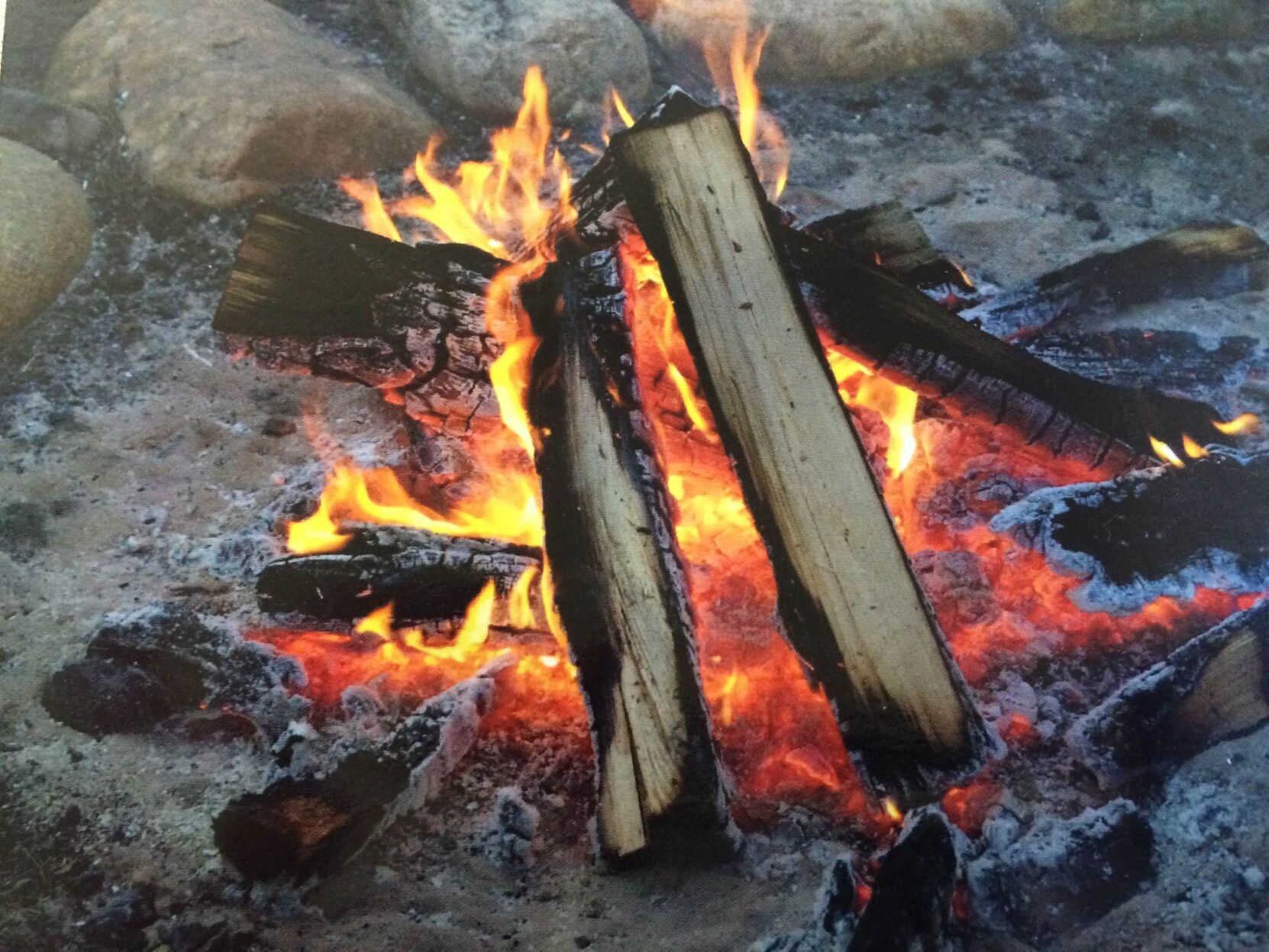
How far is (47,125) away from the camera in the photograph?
2723 millimetres

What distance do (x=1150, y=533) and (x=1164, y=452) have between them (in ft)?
0.92

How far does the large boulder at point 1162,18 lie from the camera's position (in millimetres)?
3498

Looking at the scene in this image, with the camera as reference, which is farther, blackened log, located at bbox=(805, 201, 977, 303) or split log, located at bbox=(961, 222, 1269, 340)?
split log, located at bbox=(961, 222, 1269, 340)

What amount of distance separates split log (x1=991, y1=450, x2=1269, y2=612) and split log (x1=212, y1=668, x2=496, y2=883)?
3.76 ft

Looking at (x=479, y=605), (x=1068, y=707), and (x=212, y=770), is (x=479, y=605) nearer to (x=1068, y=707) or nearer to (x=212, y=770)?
(x=212, y=770)

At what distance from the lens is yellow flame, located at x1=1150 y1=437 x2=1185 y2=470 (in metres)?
2.03

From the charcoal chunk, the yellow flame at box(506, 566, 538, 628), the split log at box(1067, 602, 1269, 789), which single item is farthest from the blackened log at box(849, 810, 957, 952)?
the charcoal chunk

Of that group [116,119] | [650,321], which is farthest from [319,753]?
[116,119]

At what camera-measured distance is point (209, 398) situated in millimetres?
2334

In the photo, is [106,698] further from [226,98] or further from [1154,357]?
Result: [1154,357]

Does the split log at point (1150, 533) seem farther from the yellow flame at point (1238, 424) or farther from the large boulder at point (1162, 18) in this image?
the large boulder at point (1162, 18)

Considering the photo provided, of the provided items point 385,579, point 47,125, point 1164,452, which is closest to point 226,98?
point 47,125

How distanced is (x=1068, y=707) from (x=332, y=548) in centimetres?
139

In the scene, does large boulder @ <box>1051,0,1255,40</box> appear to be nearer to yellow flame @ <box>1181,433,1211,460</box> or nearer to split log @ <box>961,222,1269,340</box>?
split log @ <box>961,222,1269,340</box>
